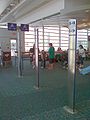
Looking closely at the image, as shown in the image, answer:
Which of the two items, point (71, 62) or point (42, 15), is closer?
point (71, 62)

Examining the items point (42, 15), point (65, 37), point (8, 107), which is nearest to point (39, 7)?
point (42, 15)

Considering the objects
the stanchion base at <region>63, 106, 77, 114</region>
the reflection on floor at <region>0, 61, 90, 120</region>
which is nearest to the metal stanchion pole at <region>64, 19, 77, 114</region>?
the stanchion base at <region>63, 106, 77, 114</region>

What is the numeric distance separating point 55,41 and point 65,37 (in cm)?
163

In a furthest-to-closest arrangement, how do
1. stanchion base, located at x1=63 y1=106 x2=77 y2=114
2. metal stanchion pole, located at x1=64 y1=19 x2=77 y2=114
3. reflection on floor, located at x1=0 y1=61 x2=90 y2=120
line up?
metal stanchion pole, located at x1=64 y1=19 x2=77 y2=114 < stanchion base, located at x1=63 y1=106 x2=77 y2=114 < reflection on floor, located at x1=0 y1=61 x2=90 y2=120

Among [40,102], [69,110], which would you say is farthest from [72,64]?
[40,102]

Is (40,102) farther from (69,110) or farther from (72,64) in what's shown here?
(72,64)

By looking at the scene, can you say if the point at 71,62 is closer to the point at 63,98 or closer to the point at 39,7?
the point at 63,98

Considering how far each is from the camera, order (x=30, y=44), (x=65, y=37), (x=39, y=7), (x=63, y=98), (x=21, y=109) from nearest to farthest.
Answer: (x=21, y=109)
(x=63, y=98)
(x=39, y=7)
(x=30, y=44)
(x=65, y=37)

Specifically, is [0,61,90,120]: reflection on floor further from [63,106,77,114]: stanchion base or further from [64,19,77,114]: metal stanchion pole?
[64,19,77,114]: metal stanchion pole

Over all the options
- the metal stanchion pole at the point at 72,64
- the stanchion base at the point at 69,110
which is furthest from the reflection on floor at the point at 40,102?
the metal stanchion pole at the point at 72,64

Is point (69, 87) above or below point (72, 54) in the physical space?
below

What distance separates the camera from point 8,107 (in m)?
5.09

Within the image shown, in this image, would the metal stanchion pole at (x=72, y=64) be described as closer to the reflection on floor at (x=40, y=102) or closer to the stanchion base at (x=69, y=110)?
the stanchion base at (x=69, y=110)

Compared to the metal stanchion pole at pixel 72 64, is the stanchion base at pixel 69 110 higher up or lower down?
lower down
